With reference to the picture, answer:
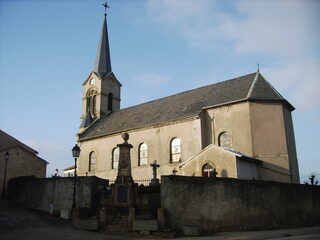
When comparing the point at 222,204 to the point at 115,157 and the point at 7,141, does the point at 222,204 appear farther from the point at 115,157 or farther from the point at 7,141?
the point at 7,141

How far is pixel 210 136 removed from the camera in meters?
24.8

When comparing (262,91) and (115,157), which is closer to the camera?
(262,91)

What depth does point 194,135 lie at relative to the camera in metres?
24.8

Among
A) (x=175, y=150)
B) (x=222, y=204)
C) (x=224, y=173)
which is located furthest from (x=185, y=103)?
(x=222, y=204)

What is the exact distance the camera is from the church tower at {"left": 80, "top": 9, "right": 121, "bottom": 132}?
3791 centimetres

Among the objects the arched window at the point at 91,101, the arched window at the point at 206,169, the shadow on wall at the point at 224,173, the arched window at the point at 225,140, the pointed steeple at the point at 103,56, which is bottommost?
the shadow on wall at the point at 224,173

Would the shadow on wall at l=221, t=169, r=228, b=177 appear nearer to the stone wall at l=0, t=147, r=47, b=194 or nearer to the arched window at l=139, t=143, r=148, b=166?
the arched window at l=139, t=143, r=148, b=166

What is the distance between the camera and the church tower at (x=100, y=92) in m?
37.9

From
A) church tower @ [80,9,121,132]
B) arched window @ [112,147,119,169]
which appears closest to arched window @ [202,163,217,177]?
arched window @ [112,147,119,169]

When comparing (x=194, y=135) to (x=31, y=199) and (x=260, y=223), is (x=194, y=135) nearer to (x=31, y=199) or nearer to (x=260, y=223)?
(x=260, y=223)

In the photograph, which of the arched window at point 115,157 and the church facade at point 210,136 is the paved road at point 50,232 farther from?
the arched window at point 115,157

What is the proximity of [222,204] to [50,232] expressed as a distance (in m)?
7.98

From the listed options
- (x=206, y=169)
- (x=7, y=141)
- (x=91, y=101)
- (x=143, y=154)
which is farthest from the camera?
(x=91, y=101)

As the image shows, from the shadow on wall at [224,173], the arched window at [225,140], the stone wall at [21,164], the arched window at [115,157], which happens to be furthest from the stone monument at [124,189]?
the stone wall at [21,164]
